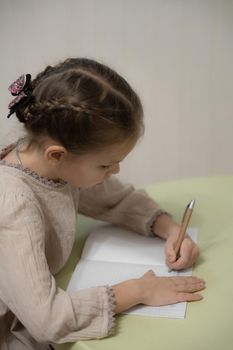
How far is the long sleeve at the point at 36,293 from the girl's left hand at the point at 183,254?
6.5 inches

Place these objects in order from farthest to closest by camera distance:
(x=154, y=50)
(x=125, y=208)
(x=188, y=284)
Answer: (x=154, y=50), (x=125, y=208), (x=188, y=284)

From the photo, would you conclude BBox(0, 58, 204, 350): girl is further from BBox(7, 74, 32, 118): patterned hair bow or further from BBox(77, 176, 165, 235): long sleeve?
BBox(77, 176, 165, 235): long sleeve

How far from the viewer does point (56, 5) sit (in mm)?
1242

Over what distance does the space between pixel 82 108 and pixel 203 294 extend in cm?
38

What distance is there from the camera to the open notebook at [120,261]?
0.81m

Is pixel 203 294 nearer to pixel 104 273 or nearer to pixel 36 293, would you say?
pixel 104 273

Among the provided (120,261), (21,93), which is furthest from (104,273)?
(21,93)

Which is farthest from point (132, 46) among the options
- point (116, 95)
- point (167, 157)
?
point (116, 95)

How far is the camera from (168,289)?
2.70 feet

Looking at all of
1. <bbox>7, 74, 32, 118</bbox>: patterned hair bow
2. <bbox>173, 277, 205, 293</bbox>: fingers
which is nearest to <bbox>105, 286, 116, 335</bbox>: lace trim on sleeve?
<bbox>173, 277, 205, 293</bbox>: fingers

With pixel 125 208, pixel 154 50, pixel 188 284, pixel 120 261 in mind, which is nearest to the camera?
pixel 188 284

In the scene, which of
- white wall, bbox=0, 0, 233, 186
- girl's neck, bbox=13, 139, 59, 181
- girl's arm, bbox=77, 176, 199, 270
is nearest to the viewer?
girl's neck, bbox=13, 139, 59, 181

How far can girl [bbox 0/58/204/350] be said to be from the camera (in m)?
0.74

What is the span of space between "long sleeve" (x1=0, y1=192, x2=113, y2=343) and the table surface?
1.3 inches
